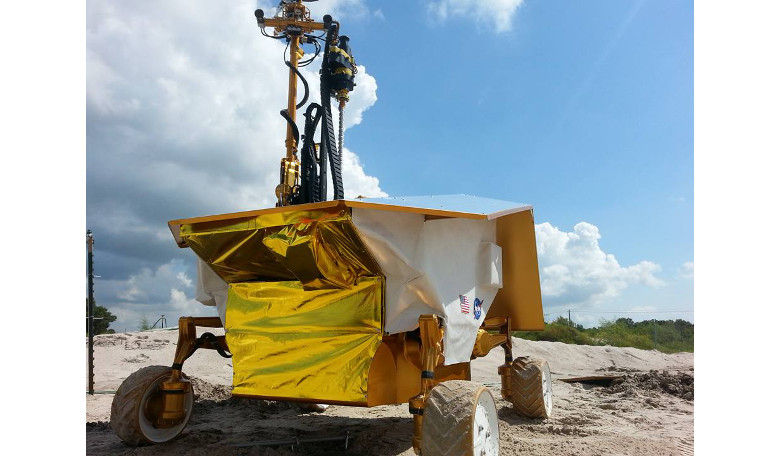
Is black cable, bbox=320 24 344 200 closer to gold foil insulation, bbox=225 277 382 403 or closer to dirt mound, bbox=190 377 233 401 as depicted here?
gold foil insulation, bbox=225 277 382 403

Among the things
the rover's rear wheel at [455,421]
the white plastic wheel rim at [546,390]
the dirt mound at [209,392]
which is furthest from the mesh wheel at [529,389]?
the dirt mound at [209,392]

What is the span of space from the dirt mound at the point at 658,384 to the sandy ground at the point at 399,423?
17mm

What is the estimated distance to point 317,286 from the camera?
4.45 meters

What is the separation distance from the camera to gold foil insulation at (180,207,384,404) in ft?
13.6

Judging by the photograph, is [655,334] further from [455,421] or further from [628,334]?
[455,421]

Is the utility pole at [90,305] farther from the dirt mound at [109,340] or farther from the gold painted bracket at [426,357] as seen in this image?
the gold painted bracket at [426,357]

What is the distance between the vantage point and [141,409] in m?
4.93

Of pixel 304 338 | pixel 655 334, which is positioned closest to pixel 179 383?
pixel 304 338

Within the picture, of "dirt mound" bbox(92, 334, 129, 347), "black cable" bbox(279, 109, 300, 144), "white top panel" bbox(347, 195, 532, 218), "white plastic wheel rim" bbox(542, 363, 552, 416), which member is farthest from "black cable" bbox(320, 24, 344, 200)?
"dirt mound" bbox(92, 334, 129, 347)

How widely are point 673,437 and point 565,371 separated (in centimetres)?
824

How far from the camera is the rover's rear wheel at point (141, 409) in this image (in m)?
4.89

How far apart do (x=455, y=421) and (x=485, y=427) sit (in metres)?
0.40

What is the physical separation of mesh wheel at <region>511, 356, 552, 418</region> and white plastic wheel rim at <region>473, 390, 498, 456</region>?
2.62 m

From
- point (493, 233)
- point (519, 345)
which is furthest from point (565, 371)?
point (493, 233)
